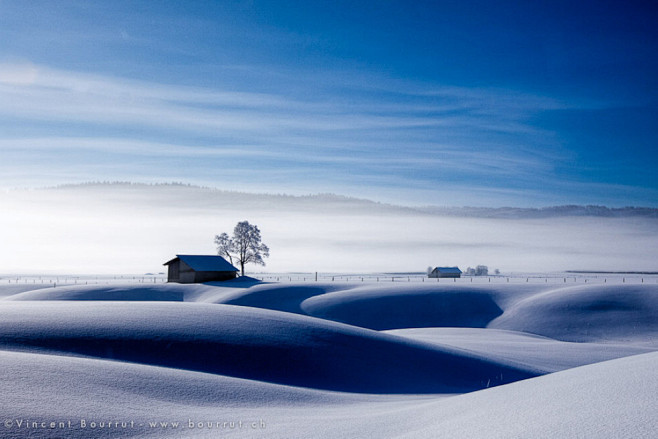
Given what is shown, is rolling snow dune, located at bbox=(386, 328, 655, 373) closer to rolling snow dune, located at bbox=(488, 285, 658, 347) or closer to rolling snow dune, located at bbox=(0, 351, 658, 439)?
rolling snow dune, located at bbox=(0, 351, 658, 439)

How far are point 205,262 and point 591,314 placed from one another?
5467cm

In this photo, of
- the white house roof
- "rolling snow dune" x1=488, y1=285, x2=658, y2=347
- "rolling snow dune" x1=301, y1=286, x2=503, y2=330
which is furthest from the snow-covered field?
the white house roof

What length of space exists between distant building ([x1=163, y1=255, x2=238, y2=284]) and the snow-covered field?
46014mm

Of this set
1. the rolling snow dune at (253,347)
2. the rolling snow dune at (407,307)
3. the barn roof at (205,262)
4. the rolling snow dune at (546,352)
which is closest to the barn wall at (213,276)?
the barn roof at (205,262)

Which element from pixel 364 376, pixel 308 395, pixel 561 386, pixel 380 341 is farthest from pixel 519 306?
pixel 561 386

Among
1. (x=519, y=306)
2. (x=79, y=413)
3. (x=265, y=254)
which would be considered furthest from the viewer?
(x=265, y=254)

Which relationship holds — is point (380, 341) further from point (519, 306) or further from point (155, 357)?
point (519, 306)

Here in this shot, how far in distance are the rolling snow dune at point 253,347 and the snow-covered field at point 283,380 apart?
0.23 ft

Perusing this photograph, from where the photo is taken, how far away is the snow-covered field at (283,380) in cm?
741

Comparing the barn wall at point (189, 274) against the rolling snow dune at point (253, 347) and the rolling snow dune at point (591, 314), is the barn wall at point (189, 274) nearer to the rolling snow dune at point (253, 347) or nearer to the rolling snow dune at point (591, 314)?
the rolling snow dune at point (591, 314)

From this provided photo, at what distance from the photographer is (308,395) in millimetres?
15008

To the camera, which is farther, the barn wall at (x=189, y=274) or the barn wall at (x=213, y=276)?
the barn wall at (x=213, y=276)

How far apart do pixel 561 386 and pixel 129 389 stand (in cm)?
921

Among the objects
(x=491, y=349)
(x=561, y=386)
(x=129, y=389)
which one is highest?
(x=561, y=386)
